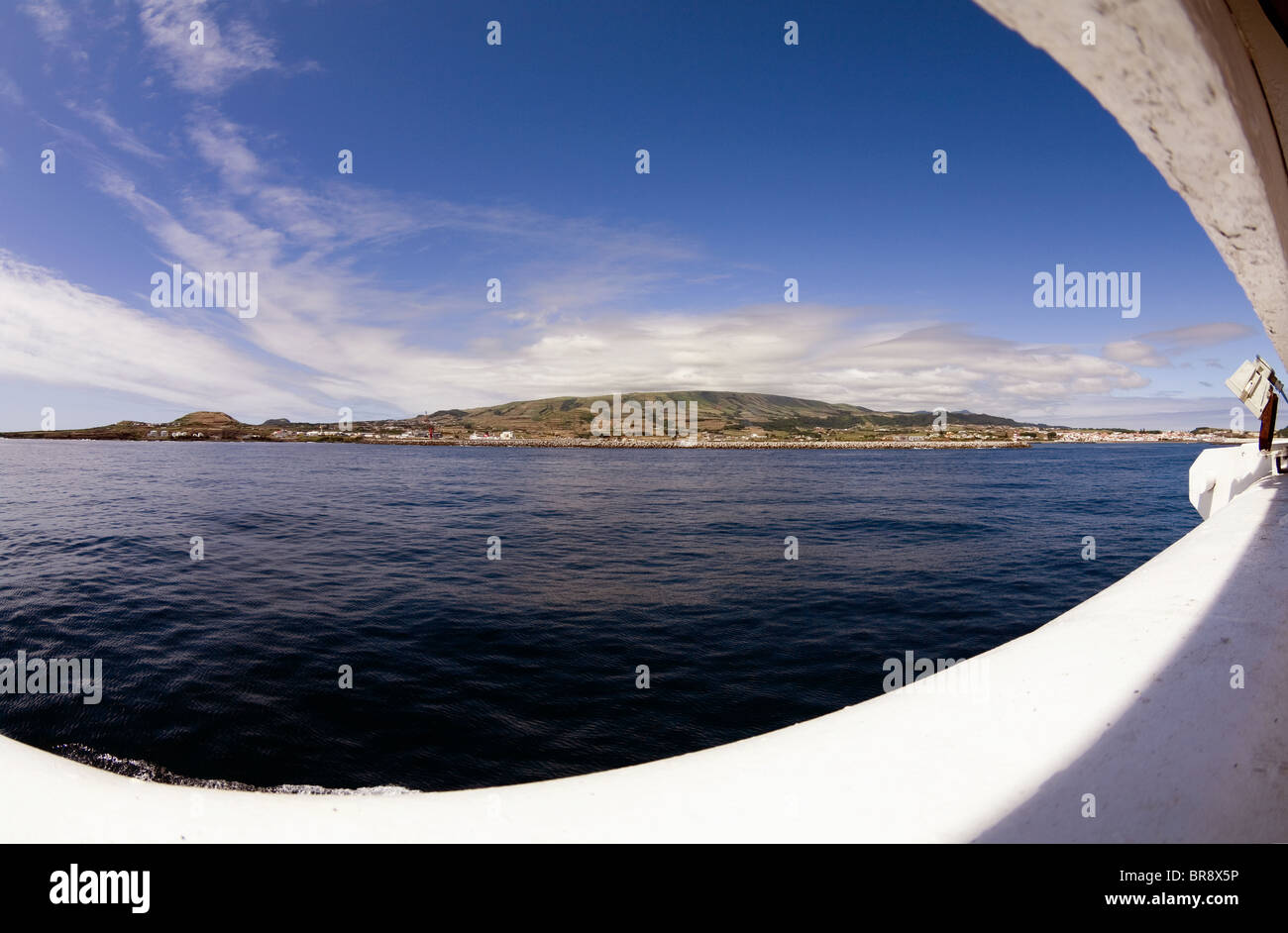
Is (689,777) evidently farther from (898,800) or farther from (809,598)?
(809,598)

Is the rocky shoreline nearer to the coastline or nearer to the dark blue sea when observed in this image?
the coastline

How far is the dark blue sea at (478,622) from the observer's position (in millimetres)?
7562

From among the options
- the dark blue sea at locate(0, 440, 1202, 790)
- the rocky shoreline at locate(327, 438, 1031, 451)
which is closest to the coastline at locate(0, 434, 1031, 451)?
the rocky shoreline at locate(327, 438, 1031, 451)

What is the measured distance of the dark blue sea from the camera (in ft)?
24.8

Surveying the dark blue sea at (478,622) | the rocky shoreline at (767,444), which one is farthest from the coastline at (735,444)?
the dark blue sea at (478,622)

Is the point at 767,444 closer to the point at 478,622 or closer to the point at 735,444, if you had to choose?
the point at 735,444

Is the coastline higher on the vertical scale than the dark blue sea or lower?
higher

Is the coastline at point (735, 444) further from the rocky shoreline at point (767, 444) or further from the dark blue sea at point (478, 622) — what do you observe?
the dark blue sea at point (478, 622)

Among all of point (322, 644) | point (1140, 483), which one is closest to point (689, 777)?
point (322, 644)

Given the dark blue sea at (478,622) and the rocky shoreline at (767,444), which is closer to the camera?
the dark blue sea at (478,622)

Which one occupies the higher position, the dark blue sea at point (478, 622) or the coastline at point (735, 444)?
the coastline at point (735, 444)

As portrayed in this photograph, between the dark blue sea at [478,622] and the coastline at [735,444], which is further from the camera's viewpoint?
the coastline at [735,444]

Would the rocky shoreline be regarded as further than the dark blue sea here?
Yes

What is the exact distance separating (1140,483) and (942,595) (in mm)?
56562
